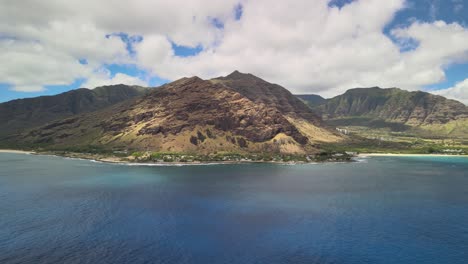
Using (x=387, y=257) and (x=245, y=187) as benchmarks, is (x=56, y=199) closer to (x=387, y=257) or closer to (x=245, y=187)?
(x=245, y=187)

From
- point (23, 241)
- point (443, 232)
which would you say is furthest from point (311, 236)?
point (23, 241)

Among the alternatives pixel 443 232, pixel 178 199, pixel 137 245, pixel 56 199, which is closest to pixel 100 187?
pixel 56 199

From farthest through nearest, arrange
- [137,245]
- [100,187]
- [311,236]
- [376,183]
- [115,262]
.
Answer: [376,183], [100,187], [311,236], [137,245], [115,262]

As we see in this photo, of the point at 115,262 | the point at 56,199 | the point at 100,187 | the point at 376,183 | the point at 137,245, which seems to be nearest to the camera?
the point at 115,262

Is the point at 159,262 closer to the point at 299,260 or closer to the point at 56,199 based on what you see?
the point at 299,260

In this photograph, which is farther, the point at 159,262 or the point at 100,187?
the point at 100,187

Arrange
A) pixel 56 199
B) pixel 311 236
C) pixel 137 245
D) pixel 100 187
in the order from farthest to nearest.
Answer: pixel 100 187, pixel 56 199, pixel 311 236, pixel 137 245
